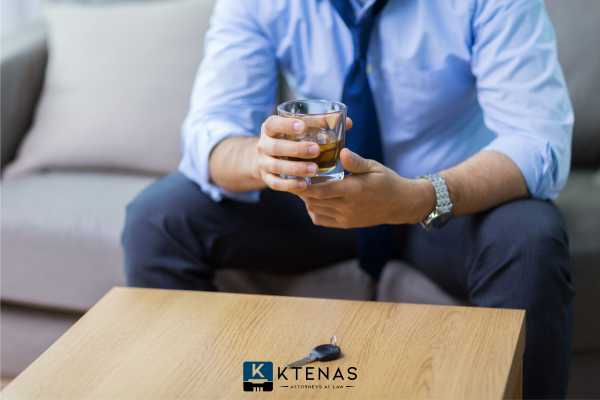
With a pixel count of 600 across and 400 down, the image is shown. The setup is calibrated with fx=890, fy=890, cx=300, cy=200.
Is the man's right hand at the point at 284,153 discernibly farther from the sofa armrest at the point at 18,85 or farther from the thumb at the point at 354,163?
the sofa armrest at the point at 18,85

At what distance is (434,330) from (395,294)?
489 mm

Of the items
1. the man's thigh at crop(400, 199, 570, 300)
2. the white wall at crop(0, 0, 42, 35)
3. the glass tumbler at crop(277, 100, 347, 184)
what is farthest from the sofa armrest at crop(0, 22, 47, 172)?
the glass tumbler at crop(277, 100, 347, 184)

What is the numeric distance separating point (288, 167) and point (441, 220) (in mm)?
331

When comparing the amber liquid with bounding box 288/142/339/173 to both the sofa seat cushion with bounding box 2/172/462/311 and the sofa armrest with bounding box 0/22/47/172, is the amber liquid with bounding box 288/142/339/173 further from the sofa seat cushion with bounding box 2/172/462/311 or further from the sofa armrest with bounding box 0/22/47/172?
the sofa armrest with bounding box 0/22/47/172

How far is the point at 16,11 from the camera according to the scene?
9.09ft

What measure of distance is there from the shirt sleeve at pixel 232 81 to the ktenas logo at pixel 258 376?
1.82ft

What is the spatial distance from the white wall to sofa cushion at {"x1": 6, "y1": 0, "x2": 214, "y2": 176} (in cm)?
67

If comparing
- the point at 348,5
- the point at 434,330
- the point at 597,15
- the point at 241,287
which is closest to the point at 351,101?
the point at 348,5

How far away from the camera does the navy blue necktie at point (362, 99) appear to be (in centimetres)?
156

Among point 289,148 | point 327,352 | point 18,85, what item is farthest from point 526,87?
point 18,85

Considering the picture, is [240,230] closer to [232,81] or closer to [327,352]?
[232,81]

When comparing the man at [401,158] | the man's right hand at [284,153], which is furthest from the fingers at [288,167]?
the man at [401,158]

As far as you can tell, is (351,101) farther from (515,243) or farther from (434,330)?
(434,330)

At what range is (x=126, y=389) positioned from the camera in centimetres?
102
